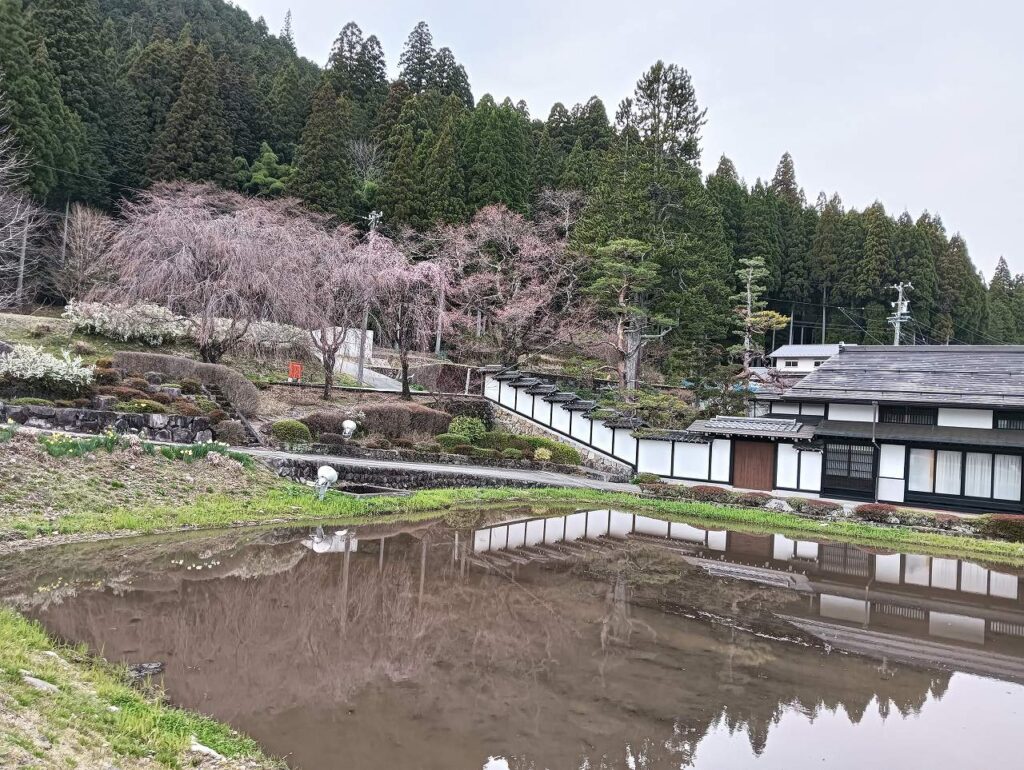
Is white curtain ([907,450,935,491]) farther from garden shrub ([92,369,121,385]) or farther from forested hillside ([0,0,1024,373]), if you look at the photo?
garden shrub ([92,369,121,385])

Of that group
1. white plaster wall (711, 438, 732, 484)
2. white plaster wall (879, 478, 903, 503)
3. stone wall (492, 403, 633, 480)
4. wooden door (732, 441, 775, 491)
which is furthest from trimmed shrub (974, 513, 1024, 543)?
→ stone wall (492, 403, 633, 480)

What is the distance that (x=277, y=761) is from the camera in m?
4.84

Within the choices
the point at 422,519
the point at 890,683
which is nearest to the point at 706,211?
the point at 422,519

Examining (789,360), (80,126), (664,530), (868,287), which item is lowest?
(664,530)

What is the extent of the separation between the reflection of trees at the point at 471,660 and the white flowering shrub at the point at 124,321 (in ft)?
50.4

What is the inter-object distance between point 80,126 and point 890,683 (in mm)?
39565

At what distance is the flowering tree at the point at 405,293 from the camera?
83.0 ft

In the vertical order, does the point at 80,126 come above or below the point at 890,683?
above

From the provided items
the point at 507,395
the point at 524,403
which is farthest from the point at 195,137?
the point at 524,403

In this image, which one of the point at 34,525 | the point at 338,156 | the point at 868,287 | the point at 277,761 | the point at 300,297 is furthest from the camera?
the point at 868,287

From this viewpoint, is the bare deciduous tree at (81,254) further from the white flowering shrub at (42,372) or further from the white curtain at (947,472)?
the white curtain at (947,472)

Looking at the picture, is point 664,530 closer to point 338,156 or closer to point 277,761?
point 277,761

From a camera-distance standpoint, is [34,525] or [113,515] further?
[113,515]

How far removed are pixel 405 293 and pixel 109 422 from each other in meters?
12.8
